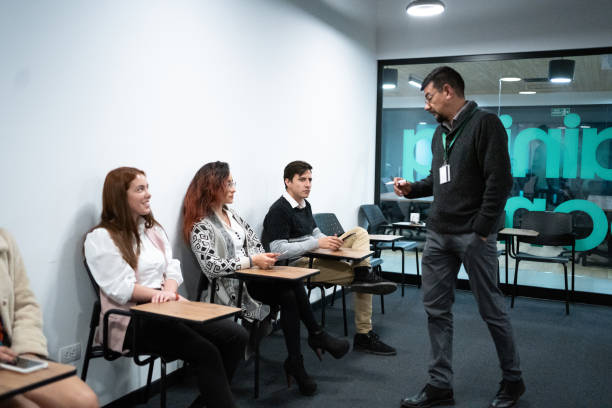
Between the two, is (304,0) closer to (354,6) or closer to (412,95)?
(354,6)

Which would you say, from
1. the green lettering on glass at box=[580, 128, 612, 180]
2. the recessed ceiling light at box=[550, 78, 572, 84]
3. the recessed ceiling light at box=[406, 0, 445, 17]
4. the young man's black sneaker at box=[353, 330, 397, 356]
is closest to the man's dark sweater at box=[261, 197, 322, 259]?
the young man's black sneaker at box=[353, 330, 397, 356]

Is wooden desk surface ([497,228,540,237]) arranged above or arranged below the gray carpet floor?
above

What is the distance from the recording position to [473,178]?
8.52 feet

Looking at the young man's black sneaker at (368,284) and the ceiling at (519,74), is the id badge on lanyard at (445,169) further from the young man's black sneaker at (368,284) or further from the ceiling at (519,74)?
the ceiling at (519,74)

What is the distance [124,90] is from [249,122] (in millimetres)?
1183

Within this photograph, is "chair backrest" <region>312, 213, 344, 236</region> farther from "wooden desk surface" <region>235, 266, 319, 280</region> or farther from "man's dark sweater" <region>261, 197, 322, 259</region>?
"wooden desk surface" <region>235, 266, 319, 280</region>

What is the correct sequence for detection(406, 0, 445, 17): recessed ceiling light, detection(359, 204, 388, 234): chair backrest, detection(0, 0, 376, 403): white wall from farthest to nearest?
detection(359, 204, 388, 234): chair backrest, detection(406, 0, 445, 17): recessed ceiling light, detection(0, 0, 376, 403): white wall

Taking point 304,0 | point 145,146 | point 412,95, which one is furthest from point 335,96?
point 145,146

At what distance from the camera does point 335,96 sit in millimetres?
5008

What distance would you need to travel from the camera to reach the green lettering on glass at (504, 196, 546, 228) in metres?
5.41

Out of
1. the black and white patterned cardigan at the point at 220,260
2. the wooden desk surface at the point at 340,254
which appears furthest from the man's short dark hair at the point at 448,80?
the black and white patterned cardigan at the point at 220,260

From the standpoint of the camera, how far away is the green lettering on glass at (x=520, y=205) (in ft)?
17.7

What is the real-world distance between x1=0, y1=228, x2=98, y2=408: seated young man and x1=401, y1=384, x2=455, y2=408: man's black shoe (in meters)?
1.67

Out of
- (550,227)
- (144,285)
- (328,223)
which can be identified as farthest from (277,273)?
(550,227)
